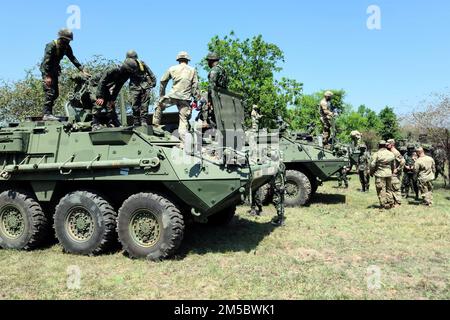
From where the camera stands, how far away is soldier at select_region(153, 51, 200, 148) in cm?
739

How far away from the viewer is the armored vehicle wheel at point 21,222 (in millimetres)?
6848

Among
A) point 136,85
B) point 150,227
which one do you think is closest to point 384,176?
point 136,85

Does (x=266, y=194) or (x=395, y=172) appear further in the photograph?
(x=395, y=172)

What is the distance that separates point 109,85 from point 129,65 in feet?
1.61

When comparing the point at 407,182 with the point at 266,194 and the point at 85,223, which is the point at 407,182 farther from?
the point at 85,223

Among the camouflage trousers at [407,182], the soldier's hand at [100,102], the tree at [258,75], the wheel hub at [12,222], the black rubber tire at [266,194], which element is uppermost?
the tree at [258,75]

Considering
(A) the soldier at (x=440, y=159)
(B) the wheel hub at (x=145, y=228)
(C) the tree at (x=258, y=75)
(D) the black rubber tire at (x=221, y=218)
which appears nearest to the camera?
(B) the wheel hub at (x=145, y=228)

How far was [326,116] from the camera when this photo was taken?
41.3 ft

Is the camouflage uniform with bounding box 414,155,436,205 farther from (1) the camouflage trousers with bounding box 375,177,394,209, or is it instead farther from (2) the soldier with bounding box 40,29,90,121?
(2) the soldier with bounding box 40,29,90,121

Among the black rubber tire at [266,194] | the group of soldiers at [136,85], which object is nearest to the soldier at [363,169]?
the black rubber tire at [266,194]

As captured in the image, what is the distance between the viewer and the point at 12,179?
7.04 meters

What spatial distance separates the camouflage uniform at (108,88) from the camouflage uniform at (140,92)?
16 centimetres

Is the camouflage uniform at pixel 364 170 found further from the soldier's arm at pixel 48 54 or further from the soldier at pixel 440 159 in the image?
the soldier's arm at pixel 48 54

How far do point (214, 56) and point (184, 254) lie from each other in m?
3.72
